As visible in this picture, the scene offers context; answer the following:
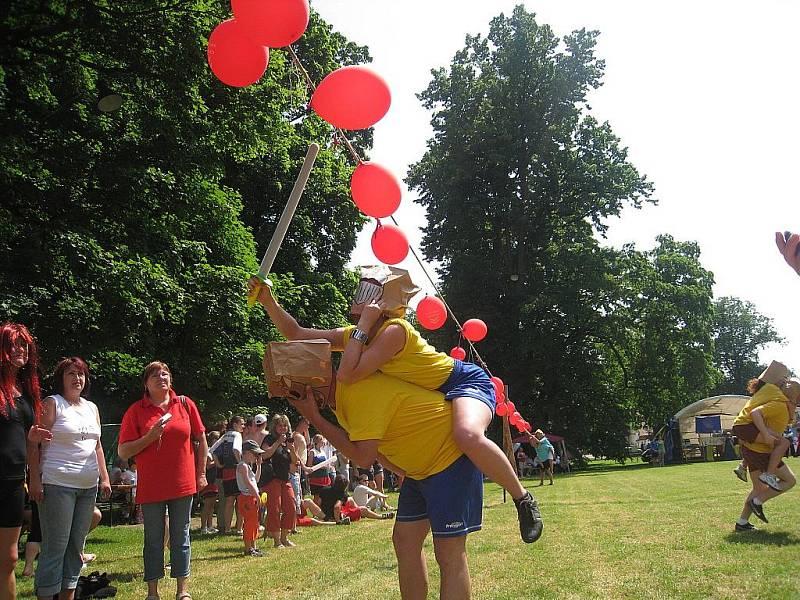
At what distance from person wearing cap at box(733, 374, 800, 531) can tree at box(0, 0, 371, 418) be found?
1035cm

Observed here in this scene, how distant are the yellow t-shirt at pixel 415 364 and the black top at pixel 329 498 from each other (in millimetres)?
10603

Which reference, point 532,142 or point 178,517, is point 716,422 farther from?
point 178,517

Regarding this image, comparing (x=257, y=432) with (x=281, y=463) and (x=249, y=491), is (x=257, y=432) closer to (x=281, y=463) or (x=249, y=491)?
(x=281, y=463)

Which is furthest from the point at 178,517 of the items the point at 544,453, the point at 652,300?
the point at 652,300

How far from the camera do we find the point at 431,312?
952 cm

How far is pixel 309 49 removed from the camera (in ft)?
76.9

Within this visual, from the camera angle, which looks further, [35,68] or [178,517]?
[35,68]

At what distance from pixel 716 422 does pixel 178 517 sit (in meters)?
36.4

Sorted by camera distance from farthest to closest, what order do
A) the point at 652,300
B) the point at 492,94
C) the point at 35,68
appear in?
the point at 652,300, the point at 492,94, the point at 35,68

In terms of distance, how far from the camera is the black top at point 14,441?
174 inches

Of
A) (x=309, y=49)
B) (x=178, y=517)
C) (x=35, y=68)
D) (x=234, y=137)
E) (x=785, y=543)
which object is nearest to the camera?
(x=178, y=517)

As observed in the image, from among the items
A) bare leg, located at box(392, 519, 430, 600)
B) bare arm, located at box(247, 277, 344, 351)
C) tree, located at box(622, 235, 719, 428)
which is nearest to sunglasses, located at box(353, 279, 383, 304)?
bare arm, located at box(247, 277, 344, 351)

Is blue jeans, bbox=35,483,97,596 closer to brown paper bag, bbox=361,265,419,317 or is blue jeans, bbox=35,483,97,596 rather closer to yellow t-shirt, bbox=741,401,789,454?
brown paper bag, bbox=361,265,419,317

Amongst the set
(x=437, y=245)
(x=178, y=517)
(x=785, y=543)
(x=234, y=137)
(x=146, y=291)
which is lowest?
(x=785, y=543)
